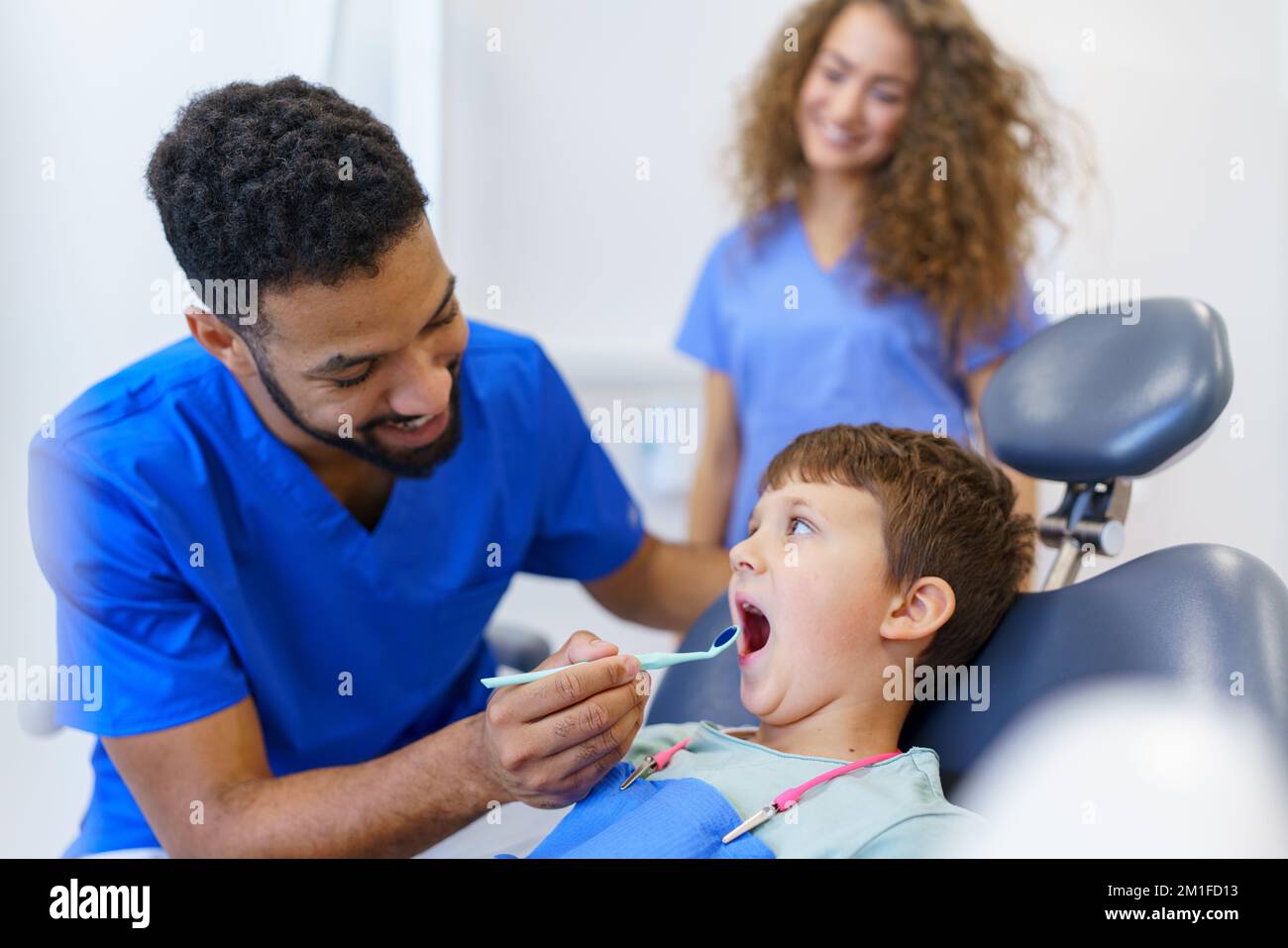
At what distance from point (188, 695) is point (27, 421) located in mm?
436

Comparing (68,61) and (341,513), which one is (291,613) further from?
(68,61)

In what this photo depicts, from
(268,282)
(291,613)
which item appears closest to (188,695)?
(291,613)

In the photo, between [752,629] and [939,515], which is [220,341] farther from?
[939,515]

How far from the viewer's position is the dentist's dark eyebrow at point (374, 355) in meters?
1.13

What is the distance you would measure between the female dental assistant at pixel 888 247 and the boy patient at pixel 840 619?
2.22ft

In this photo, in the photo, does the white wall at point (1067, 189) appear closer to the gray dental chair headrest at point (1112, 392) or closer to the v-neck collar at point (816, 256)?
the v-neck collar at point (816, 256)

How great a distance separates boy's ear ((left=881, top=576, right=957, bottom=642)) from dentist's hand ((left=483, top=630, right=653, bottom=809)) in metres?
0.26

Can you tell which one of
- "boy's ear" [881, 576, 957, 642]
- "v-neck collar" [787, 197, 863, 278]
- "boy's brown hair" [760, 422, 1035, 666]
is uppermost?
"v-neck collar" [787, 197, 863, 278]

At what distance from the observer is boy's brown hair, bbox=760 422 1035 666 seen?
116 cm

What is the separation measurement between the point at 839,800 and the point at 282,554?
65 cm

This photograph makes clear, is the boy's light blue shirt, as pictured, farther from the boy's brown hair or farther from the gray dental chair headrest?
the gray dental chair headrest

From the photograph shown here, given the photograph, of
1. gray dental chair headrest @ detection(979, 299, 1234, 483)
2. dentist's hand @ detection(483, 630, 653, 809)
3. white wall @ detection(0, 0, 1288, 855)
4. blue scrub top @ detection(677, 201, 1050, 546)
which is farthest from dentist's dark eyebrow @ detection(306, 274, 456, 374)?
white wall @ detection(0, 0, 1288, 855)

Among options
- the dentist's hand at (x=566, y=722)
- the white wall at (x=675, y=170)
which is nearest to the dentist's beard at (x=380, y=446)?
the dentist's hand at (x=566, y=722)

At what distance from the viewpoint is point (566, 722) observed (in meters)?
0.97
